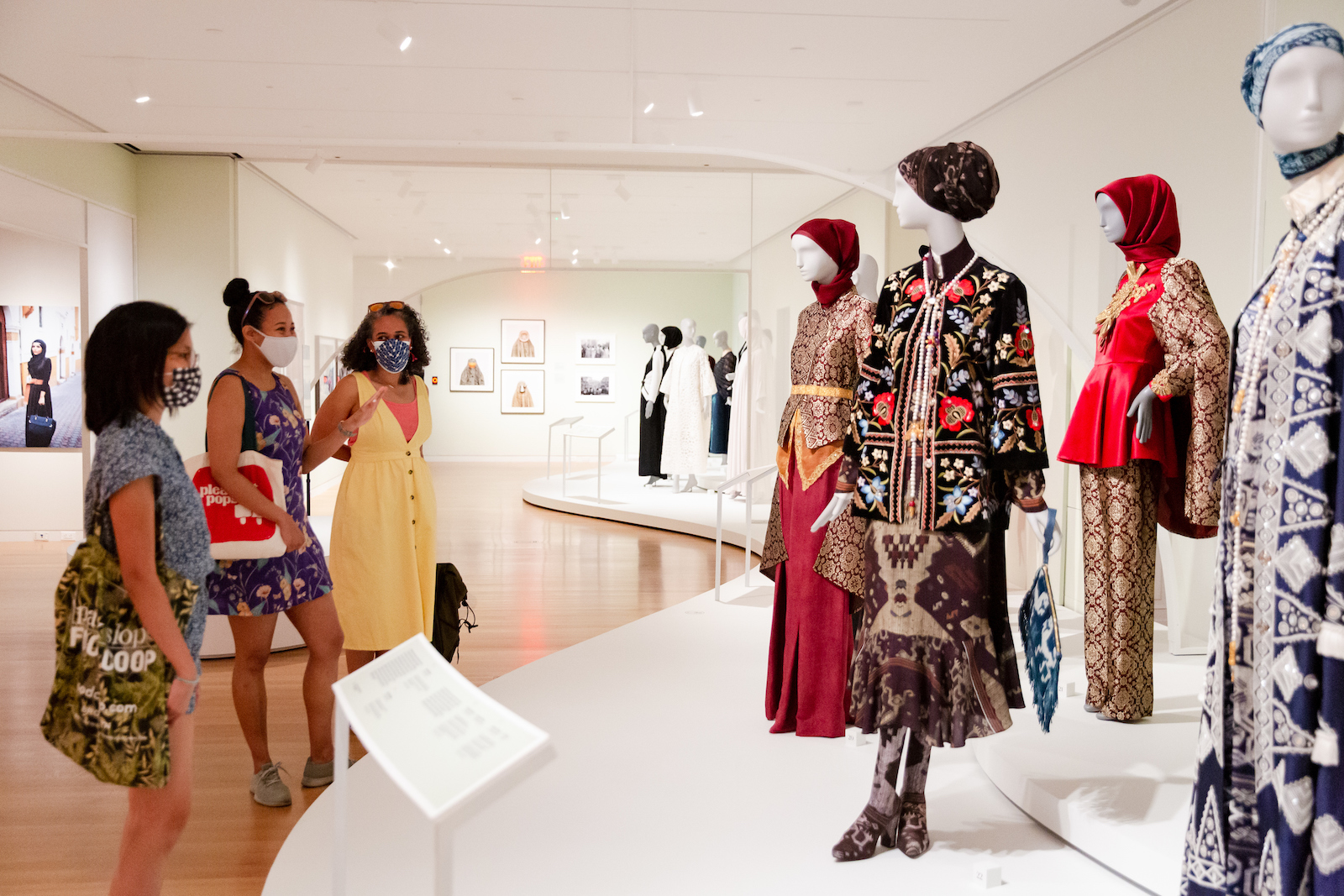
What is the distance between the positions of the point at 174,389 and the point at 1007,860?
92.8 inches

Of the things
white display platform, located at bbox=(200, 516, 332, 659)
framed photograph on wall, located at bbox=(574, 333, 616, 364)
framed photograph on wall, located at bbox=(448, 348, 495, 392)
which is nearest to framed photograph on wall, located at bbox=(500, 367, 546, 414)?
framed photograph on wall, located at bbox=(448, 348, 495, 392)

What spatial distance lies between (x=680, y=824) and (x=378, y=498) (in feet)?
4.92

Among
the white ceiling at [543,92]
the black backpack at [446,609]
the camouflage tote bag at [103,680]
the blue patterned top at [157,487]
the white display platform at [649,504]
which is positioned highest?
the white ceiling at [543,92]

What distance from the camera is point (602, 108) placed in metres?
6.65

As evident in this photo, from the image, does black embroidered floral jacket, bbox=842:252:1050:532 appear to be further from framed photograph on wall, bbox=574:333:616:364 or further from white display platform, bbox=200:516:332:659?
framed photograph on wall, bbox=574:333:616:364

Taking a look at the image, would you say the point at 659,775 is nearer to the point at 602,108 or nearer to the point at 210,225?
the point at 602,108

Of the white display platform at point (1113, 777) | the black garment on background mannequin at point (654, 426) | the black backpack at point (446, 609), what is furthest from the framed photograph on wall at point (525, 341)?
the white display platform at point (1113, 777)

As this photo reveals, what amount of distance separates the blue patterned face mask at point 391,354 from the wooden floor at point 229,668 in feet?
4.76

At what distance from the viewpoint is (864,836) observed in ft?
8.33

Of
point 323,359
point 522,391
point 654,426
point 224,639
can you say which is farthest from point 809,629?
point 522,391

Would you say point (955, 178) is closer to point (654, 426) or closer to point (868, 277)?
point (868, 277)

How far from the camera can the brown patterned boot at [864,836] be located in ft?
8.30

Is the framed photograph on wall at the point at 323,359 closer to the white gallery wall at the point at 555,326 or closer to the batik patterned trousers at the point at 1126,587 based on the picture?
the white gallery wall at the point at 555,326

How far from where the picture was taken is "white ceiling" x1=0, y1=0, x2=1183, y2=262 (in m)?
4.84
